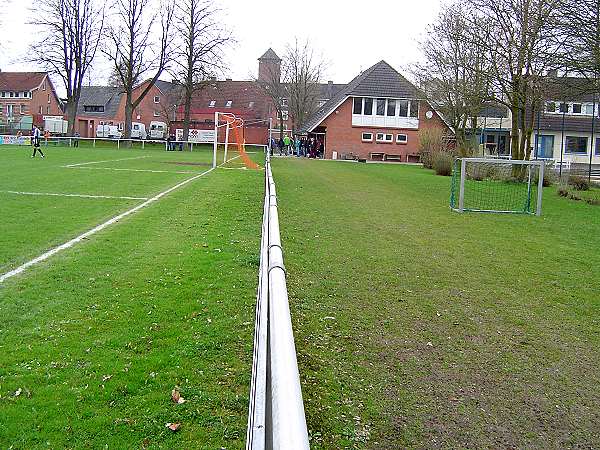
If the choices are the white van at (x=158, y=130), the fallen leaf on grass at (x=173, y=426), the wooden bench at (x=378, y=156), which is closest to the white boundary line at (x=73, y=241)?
the fallen leaf on grass at (x=173, y=426)

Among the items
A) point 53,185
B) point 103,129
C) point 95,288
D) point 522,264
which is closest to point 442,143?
point 53,185

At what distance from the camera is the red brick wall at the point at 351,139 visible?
201ft

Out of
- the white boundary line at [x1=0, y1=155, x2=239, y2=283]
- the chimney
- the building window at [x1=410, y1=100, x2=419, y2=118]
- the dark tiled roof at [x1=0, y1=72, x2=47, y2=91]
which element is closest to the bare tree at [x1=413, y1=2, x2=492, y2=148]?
the building window at [x1=410, y1=100, x2=419, y2=118]

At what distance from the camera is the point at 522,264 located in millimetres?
10086

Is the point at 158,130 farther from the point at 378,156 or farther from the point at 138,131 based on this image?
the point at 378,156

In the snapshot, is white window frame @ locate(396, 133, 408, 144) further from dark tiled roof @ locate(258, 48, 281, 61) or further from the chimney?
dark tiled roof @ locate(258, 48, 281, 61)

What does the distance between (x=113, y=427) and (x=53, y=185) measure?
694 inches

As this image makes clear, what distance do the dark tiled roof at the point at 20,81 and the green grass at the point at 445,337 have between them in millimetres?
95029

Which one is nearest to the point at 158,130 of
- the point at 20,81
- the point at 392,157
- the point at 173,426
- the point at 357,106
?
the point at 20,81

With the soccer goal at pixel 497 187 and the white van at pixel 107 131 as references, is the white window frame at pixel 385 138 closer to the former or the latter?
the soccer goal at pixel 497 187

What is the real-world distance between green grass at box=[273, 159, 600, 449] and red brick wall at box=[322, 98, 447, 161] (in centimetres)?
4859

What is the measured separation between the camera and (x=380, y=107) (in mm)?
61938

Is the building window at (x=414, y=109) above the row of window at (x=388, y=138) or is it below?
above

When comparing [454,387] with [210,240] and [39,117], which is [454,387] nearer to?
[210,240]
